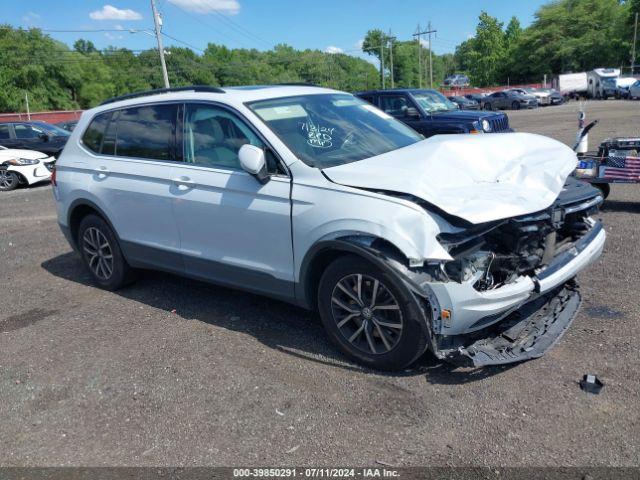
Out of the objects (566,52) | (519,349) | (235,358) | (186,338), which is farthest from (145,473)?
(566,52)

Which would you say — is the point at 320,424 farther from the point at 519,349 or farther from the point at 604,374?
the point at 604,374

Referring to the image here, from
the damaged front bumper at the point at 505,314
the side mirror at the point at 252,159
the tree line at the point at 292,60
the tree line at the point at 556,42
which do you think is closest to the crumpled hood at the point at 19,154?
the side mirror at the point at 252,159

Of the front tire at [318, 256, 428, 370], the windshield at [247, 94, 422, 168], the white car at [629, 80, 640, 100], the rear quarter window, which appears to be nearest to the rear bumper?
the front tire at [318, 256, 428, 370]

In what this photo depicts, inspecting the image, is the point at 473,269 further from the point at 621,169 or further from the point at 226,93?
the point at 621,169

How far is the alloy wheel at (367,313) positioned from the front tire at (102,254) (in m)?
2.70

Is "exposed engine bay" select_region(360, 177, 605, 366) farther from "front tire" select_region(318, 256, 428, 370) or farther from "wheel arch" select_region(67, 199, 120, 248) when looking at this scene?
"wheel arch" select_region(67, 199, 120, 248)

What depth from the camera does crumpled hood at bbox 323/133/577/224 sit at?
3.27m

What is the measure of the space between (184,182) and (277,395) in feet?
6.42

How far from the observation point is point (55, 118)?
1671 inches

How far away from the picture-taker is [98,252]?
18.2 ft

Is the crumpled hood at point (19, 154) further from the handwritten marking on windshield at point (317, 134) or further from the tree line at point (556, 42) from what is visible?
the tree line at point (556, 42)

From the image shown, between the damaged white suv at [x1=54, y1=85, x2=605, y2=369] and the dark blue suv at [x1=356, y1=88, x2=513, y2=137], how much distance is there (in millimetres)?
7013

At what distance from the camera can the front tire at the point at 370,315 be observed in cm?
330

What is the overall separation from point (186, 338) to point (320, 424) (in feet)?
5.50
